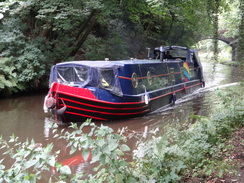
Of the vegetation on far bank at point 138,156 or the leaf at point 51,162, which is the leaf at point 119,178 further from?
the leaf at point 51,162

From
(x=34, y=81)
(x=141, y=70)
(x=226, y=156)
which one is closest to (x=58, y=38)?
(x=34, y=81)

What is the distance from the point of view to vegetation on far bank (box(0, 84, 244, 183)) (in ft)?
7.43

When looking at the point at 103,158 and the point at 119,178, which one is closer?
the point at 103,158

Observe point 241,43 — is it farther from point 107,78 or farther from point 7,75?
point 7,75

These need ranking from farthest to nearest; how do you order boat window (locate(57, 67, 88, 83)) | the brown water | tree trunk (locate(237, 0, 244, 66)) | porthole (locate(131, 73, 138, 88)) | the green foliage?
the green foliage, porthole (locate(131, 73, 138, 88)), boat window (locate(57, 67, 88, 83)), the brown water, tree trunk (locate(237, 0, 244, 66))

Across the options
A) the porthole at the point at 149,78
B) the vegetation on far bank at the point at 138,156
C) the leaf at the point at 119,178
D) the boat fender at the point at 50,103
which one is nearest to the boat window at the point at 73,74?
the boat fender at the point at 50,103

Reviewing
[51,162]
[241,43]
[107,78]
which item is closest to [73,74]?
[107,78]

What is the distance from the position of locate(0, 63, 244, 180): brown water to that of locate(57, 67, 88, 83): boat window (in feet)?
5.35

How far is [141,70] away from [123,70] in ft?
3.89

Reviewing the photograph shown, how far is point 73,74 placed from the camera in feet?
29.4

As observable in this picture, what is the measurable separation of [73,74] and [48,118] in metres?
2.04

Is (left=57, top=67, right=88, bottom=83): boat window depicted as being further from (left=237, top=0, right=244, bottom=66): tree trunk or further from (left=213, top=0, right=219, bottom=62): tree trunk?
(left=237, top=0, right=244, bottom=66): tree trunk

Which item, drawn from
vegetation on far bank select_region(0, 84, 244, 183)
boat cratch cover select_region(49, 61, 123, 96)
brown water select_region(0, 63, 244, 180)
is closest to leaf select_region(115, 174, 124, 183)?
vegetation on far bank select_region(0, 84, 244, 183)

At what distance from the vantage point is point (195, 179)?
3129 millimetres
